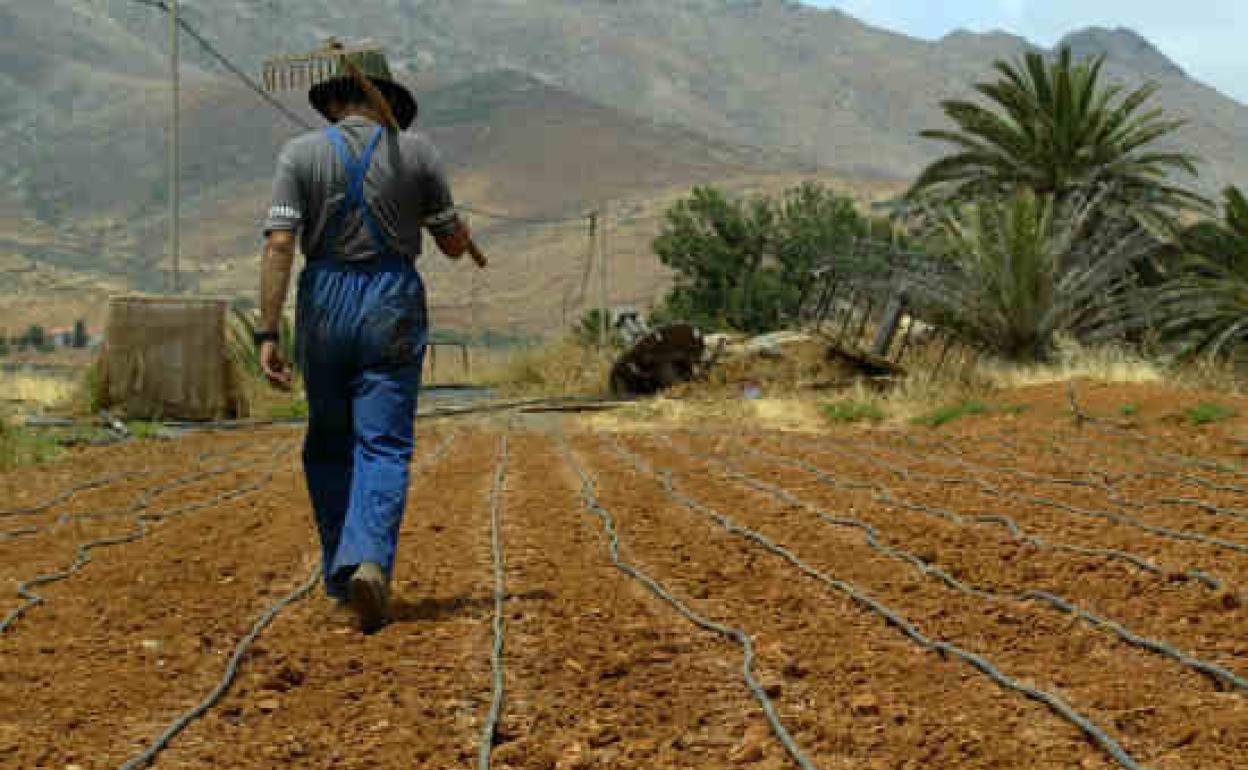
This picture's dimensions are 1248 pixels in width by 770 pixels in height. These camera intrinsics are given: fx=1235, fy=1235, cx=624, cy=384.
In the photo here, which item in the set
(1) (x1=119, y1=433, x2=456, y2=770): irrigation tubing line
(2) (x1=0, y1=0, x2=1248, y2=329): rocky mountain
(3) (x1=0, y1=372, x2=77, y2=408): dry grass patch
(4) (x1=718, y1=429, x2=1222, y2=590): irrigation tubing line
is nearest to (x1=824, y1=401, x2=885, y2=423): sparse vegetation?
(4) (x1=718, y1=429, x2=1222, y2=590): irrigation tubing line

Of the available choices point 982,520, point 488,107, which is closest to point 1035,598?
point 982,520

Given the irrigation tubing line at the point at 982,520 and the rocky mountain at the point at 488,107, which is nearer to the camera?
the irrigation tubing line at the point at 982,520

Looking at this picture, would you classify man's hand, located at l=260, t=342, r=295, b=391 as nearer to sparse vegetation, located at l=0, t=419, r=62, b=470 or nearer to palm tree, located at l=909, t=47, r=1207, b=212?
sparse vegetation, located at l=0, t=419, r=62, b=470

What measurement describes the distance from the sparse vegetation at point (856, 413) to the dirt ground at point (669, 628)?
5011 millimetres

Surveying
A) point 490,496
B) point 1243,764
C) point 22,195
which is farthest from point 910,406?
point 22,195

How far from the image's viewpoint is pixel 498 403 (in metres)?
16.5

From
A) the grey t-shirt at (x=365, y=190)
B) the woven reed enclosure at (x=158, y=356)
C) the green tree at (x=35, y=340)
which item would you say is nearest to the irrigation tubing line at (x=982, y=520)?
the grey t-shirt at (x=365, y=190)

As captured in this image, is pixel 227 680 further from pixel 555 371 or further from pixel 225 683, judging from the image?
pixel 555 371

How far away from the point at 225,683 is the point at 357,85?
1962mm

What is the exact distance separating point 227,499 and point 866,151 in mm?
149503

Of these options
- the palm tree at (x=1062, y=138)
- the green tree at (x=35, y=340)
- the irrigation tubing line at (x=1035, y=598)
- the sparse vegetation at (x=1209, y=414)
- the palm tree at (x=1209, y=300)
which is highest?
the palm tree at (x=1062, y=138)

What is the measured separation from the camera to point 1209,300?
14297 millimetres

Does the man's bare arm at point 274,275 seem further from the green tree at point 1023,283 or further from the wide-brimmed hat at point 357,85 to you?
the green tree at point 1023,283

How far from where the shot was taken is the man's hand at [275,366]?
393 centimetres
